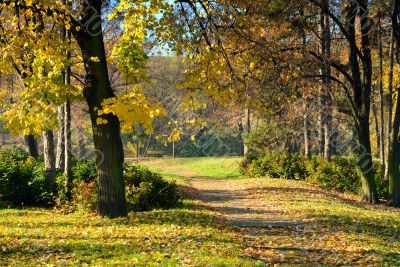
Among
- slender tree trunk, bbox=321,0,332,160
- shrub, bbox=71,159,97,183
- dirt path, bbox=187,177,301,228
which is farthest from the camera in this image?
slender tree trunk, bbox=321,0,332,160

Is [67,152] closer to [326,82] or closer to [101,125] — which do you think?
[101,125]

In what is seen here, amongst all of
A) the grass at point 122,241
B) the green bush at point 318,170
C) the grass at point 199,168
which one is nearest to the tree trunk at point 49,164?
the grass at point 122,241

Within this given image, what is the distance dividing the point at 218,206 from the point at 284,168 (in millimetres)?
11457

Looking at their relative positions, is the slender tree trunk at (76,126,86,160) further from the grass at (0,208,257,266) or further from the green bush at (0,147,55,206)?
the grass at (0,208,257,266)

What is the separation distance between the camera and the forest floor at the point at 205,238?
7.23 meters

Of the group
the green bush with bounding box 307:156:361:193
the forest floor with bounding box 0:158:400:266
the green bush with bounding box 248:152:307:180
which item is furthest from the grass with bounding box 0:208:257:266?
the green bush with bounding box 248:152:307:180

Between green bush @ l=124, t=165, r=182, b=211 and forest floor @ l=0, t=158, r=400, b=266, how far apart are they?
1177 mm

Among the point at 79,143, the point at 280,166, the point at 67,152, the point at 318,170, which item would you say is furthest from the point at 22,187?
the point at 79,143

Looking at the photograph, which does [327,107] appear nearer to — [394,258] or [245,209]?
[245,209]

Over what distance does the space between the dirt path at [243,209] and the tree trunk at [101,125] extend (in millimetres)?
3209

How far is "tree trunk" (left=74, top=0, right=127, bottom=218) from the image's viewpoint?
10.4m

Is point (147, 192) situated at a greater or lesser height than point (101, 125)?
lesser

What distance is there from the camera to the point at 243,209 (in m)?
14.8

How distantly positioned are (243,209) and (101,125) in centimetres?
629
